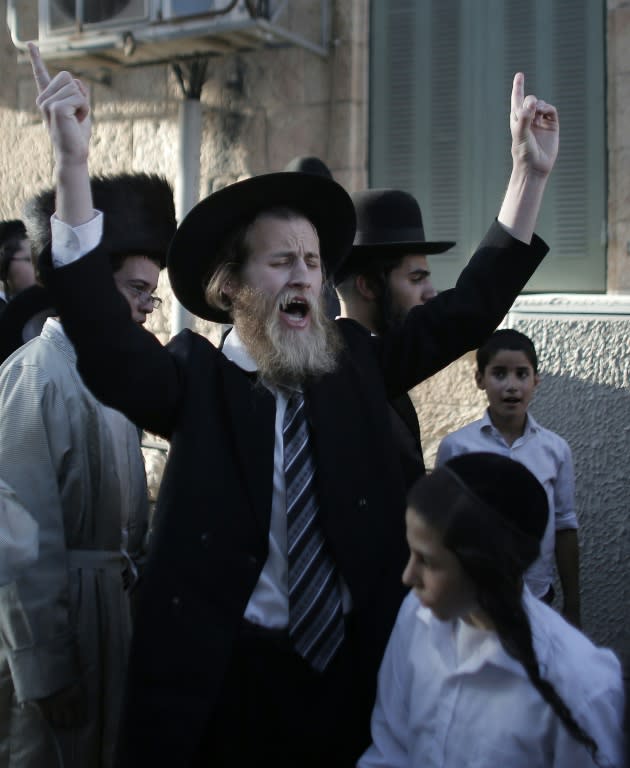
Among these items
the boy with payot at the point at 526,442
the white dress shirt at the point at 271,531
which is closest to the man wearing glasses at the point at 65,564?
the white dress shirt at the point at 271,531

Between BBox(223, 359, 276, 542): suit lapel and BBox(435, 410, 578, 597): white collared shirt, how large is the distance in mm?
1322

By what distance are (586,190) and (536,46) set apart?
0.83 metres

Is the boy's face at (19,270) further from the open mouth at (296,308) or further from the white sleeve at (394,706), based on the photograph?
the white sleeve at (394,706)

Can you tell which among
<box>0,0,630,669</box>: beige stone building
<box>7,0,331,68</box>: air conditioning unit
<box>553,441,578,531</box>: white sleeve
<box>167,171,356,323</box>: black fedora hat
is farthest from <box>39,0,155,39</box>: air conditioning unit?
<box>167,171,356,323</box>: black fedora hat

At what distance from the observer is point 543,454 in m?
3.38

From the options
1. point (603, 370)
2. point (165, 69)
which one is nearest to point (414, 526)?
point (603, 370)

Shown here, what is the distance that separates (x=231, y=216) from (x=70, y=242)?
46 centimetres

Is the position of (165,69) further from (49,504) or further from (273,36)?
(49,504)

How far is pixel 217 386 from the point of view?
83.6 inches

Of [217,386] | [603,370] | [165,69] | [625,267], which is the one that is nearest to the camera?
[217,386]

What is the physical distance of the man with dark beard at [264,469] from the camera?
1.94 metres

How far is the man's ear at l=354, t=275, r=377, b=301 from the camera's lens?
330cm

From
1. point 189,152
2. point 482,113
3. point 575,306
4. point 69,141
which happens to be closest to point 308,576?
point 69,141

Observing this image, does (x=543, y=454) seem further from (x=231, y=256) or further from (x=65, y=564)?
(x=65, y=564)
